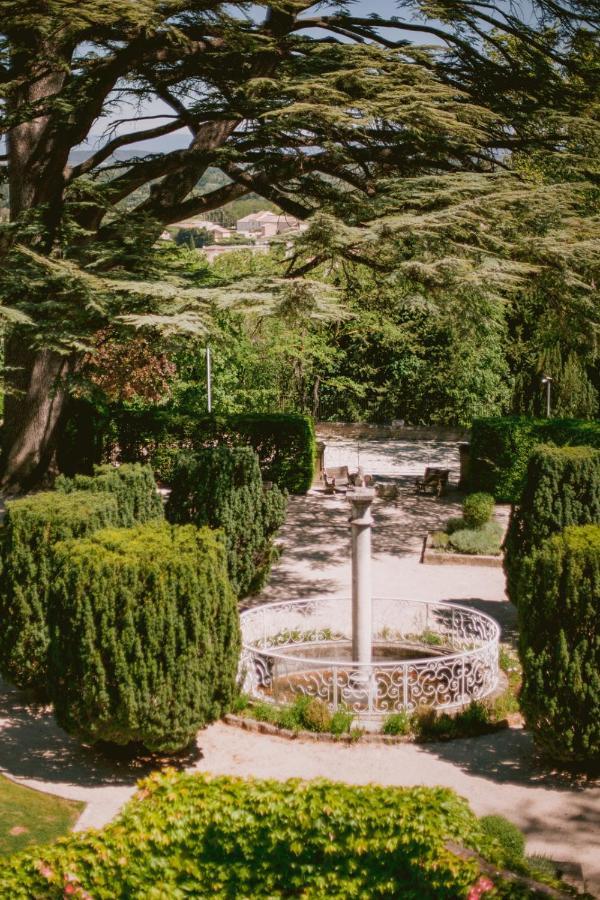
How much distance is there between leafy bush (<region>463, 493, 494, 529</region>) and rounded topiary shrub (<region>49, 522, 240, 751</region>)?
8.81m

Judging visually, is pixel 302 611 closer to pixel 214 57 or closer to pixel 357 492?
pixel 357 492

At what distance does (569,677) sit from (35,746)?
4.99 m

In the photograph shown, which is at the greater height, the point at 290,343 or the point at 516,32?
the point at 516,32

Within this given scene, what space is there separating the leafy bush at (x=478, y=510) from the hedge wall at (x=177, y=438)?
17.5ft

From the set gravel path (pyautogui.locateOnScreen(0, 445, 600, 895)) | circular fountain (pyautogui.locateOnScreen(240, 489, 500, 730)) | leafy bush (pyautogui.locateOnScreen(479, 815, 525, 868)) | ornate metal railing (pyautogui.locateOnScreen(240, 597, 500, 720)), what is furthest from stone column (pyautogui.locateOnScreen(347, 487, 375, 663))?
leafy bush (pyautogui.locateOnScreen(479, 815, 525, 868))

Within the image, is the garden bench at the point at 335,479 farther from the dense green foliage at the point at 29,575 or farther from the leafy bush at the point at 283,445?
the dense green foliage at the point at 29,575

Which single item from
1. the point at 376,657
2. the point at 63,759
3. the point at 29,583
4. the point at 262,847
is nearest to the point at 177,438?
the point at 376,657

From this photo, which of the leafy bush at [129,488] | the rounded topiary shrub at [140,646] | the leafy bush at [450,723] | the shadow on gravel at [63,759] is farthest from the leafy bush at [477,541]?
the rounded topiary shrub at [140,646]

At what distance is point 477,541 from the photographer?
15953 millimetres

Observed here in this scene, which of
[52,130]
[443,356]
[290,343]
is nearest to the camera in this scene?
[52,130]

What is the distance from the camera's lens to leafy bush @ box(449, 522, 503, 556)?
15812 mm

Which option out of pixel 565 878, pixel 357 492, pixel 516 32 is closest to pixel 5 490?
pixel 357 492

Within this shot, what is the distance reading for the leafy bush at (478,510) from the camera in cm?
1636

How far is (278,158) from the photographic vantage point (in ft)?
49.6
